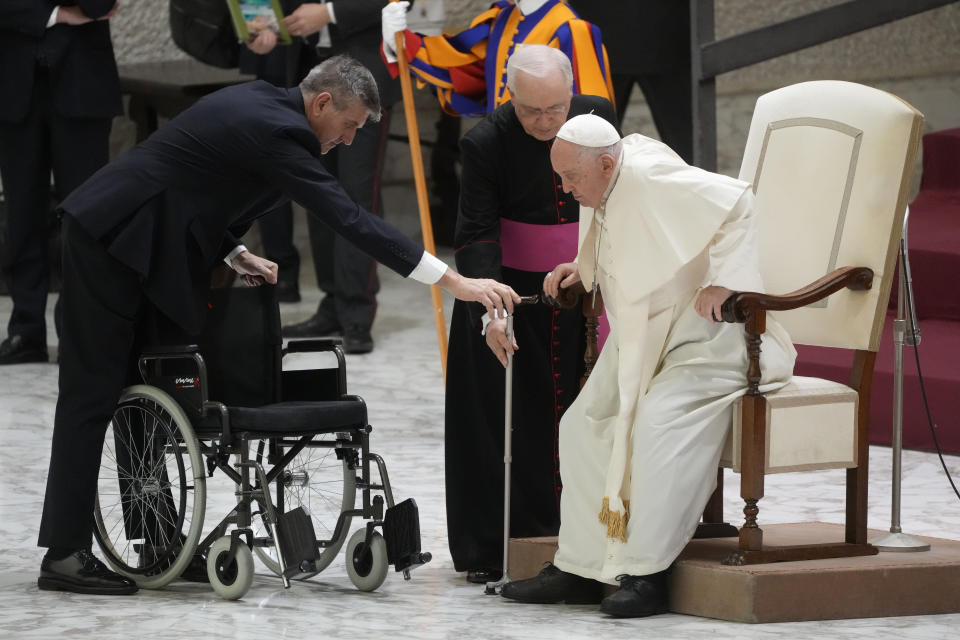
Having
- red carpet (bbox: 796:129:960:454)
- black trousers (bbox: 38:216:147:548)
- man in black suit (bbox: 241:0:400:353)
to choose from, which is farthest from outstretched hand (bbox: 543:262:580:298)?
man in black suit (bbox: 241:0:400:353)

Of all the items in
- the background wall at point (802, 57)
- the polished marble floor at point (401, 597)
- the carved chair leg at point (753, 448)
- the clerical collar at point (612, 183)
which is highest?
the background wall at point (802, 57)

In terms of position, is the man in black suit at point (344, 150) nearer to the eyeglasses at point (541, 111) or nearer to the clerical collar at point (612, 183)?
the eyeglasses at point (541, 111)

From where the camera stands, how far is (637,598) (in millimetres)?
3512

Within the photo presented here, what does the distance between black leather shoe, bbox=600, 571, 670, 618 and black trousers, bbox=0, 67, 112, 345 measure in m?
3.71

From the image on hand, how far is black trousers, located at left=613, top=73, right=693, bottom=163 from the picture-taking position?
7113mm

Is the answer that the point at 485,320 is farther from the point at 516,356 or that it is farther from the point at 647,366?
the point at 647,366

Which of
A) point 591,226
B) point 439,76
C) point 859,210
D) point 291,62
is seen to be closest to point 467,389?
point 591,226

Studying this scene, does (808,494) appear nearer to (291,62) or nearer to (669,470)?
(669,470)

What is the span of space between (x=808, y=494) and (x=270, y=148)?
6.79 ft

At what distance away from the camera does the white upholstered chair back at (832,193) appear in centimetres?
377

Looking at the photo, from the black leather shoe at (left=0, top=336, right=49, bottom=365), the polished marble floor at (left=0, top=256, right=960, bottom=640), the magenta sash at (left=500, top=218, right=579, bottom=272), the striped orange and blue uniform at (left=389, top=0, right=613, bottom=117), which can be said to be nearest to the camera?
the polished marble floor at (left=0, top=256, right=960, bottom=640)

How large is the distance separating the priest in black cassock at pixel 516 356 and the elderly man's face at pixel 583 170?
404 millimetres

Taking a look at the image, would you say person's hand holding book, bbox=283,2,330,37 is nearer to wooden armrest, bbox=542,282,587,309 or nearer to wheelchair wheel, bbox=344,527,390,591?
wooden armrest, bbox=542,282,587,309

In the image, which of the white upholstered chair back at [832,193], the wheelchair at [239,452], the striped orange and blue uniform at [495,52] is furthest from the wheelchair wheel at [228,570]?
the striped orange and blue uniform at [495,52]
